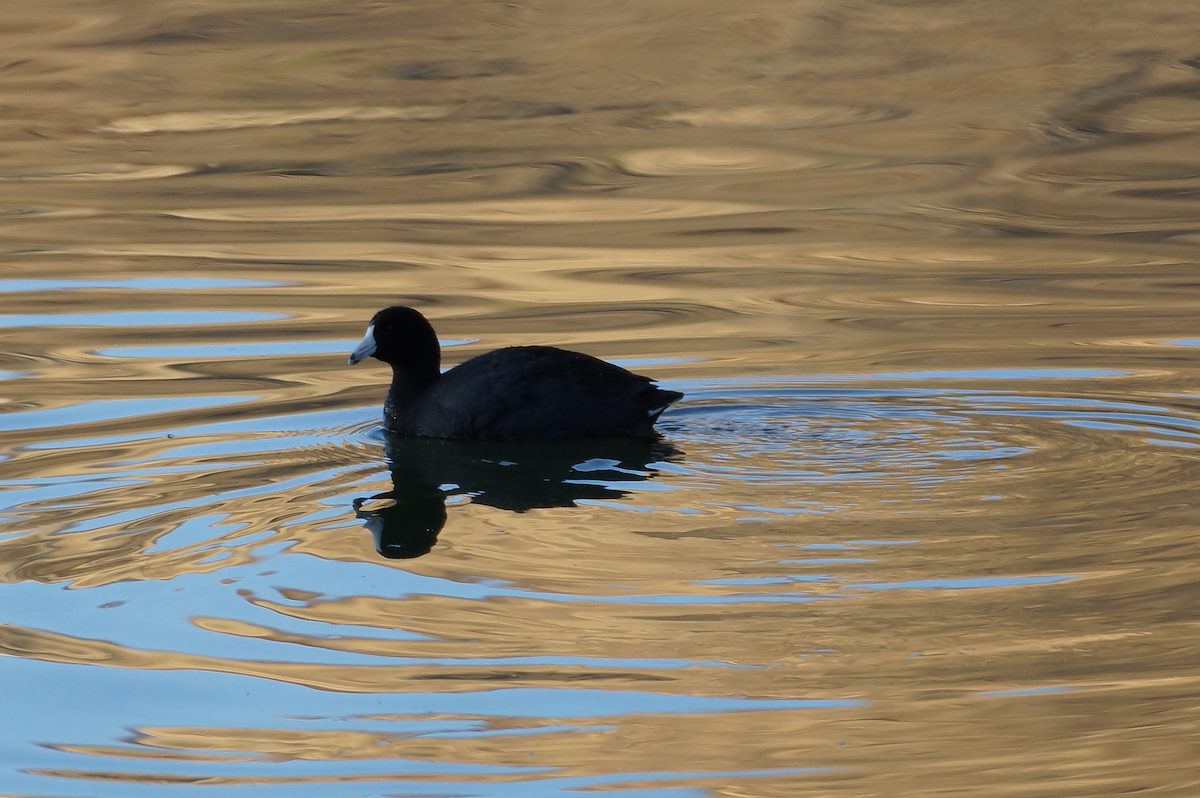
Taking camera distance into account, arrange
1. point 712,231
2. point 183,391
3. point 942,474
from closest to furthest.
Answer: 1. point 942,474
2. point 183,391
3. point 712,231

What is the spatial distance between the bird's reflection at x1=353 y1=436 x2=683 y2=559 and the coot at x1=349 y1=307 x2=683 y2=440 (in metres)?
0.08

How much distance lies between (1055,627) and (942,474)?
63.0 inches

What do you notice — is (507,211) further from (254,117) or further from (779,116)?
(254,117)

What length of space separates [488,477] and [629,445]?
745 mm

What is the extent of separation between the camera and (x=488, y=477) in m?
8.21

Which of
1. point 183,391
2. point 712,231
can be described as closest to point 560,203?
point 712,231

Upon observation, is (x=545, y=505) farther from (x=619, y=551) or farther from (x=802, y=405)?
(x=802, y=405)

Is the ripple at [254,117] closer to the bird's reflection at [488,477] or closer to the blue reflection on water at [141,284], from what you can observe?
the blue reflection on water at [141,284]

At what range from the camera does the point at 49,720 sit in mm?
5723

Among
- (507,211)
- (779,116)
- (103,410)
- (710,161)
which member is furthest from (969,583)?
(779,116)

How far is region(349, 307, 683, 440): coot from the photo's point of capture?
8.57m

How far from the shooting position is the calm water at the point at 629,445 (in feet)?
18.0

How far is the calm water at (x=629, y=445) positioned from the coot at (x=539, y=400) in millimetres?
159

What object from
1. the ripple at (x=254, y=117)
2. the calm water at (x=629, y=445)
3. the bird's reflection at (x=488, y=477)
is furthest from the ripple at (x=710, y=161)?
the bird's reflection at (x=488, y=477)
